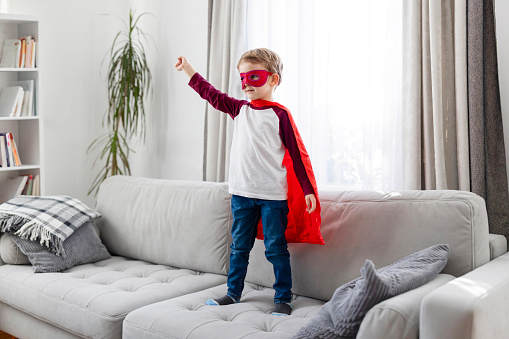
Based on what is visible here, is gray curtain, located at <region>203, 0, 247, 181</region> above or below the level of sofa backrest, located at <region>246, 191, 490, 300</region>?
above

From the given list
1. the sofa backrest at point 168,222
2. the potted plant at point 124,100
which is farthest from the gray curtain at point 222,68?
the potted plant at point 124,100

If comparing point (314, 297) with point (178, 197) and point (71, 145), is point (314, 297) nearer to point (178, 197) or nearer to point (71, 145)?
point (178, 197)

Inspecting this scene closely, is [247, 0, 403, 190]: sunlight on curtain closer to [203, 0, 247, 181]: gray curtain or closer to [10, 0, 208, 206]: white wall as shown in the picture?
[203, 0, 247, 181]: gray curtain

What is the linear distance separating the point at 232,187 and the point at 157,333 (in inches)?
25.5

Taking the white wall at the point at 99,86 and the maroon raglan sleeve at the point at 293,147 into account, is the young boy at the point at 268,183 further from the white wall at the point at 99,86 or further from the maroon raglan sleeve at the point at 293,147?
the white wall at the point at 99,86

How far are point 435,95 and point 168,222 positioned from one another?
1.38 m

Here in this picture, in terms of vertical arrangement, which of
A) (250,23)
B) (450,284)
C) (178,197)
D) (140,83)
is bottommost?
(450,284)

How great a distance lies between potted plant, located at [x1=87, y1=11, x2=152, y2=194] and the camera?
3633 millimetres

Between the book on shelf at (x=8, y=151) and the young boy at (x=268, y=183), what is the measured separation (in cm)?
173

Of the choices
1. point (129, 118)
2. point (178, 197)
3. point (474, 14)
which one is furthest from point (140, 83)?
point (474, 14)

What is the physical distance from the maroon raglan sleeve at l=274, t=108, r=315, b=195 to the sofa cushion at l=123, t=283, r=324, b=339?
1.51 ft

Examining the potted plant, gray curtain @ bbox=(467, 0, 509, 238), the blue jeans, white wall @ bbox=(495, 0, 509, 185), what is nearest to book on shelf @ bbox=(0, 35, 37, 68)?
the potted plant

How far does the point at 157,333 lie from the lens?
1792 mm

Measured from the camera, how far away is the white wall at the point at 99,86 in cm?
353
